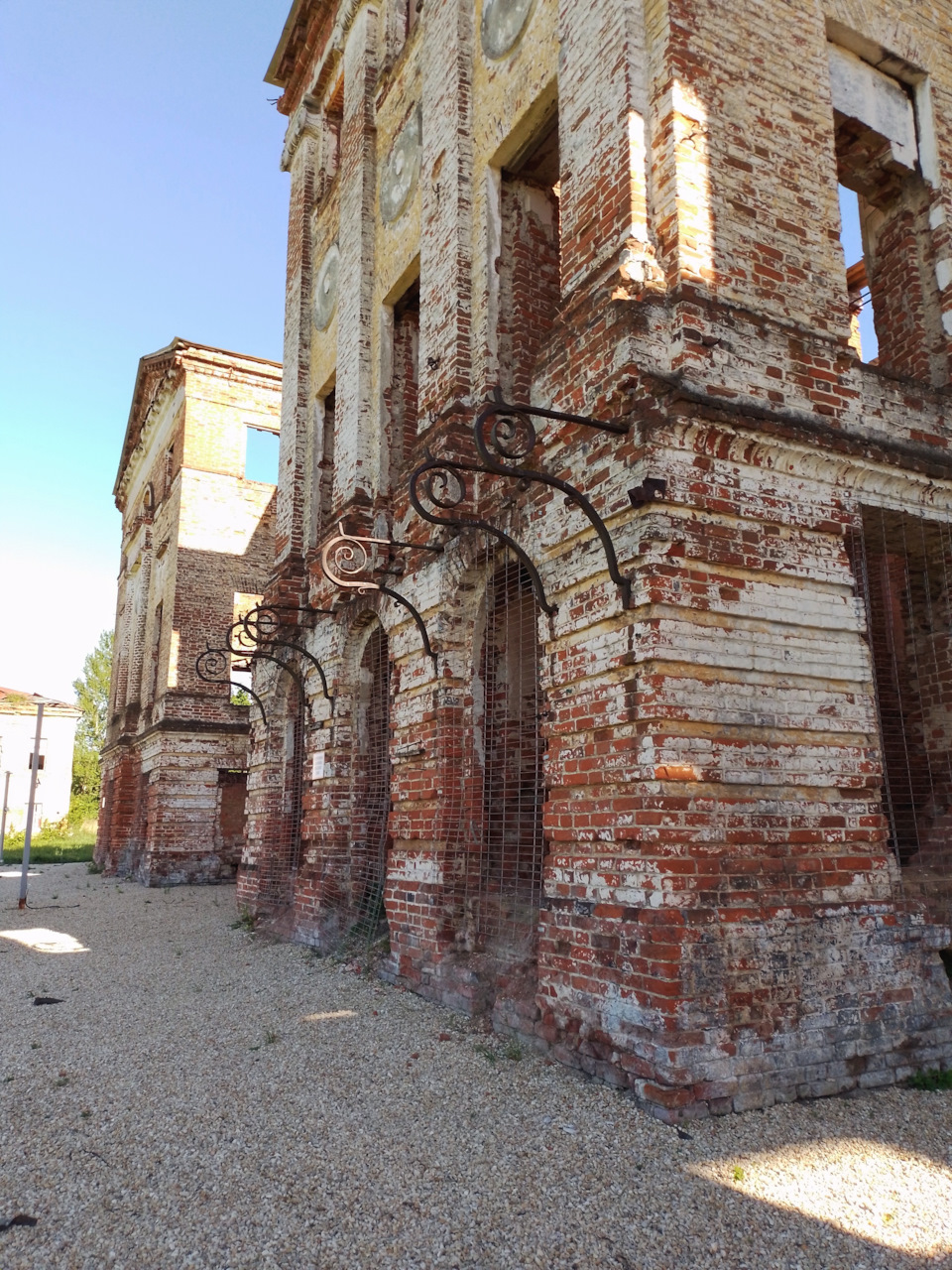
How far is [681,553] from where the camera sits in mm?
4754

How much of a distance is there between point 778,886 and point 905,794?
259cm

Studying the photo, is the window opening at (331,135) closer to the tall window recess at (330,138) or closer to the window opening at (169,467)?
the tall window recess at (330,138)

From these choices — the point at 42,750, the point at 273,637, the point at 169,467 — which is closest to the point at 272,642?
the point at 273,637

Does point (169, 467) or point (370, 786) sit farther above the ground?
point (169, 467)

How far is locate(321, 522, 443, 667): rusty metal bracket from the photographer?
6980 millimetres

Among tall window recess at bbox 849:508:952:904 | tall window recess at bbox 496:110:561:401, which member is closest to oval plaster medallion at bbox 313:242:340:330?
tall window recess at bbox 496:110:561:401

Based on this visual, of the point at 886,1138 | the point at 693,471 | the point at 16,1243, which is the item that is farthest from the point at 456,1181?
the point at 693,471

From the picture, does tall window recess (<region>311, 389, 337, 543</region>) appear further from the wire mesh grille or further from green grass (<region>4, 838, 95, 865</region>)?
green grass (<region>4, 838, 95, 865</region>)

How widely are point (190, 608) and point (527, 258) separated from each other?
13.2 m

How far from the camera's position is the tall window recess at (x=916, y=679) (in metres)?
6.12

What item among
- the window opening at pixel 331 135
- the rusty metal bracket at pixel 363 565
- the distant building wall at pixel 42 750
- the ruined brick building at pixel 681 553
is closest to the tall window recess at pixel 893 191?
the ruined brick building at pixel 681 553

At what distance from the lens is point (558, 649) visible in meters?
5.36

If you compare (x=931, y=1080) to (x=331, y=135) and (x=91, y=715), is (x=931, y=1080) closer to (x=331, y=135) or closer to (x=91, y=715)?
(x=331, y=135)

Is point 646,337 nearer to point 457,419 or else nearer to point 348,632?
point 457,419
